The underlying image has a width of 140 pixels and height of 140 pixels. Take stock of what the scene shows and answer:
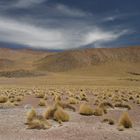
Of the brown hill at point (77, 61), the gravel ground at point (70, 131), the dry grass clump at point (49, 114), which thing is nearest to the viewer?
the gravel ground at point (70, 131)

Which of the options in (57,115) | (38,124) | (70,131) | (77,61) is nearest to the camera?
(70,131)

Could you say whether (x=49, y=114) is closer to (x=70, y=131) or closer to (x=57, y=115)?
(x=57, y=115)

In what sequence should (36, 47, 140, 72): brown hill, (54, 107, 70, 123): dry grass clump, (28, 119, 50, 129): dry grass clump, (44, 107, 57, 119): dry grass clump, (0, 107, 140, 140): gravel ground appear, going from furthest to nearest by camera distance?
(36, 47, 140, 72): brown hill < (44, 107, 57, 119): dry grass clump < (54, 107, 70, 123): dry grass clump < (28, 119, 50, 129): dry grass clump < (0, 107, 140, 140): gravel ground

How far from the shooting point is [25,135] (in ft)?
45.3

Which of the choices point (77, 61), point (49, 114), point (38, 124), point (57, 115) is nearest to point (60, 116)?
point (57, 115)

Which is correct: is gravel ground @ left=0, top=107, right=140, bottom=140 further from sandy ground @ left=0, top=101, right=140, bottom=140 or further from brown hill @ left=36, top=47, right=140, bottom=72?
brown hill @ left=36, top=47, right=140, bottom=72

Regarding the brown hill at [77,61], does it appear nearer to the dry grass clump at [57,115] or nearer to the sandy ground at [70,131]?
the dry grass clump at [57,115]

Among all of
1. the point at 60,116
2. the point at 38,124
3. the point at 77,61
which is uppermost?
the point at 77,61

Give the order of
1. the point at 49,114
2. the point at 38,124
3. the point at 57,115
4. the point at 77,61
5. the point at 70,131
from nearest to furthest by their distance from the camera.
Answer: the point at 70,131 → the point at 38,124 → the point at 57,115 → the point at 49,114 → the point at 77,61

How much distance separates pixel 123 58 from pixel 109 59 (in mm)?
8535

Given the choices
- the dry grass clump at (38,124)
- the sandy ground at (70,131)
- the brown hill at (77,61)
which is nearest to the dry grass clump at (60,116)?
the sandy ground at (70,131)

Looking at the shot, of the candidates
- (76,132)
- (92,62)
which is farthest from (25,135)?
(92,62)

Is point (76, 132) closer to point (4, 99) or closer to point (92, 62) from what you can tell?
point (4, 99)

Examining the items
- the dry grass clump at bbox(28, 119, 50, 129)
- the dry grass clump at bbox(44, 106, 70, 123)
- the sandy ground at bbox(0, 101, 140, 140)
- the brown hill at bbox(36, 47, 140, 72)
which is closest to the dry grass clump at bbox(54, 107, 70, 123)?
the dry grass clump at bbox(44, 106, 70, 123)
